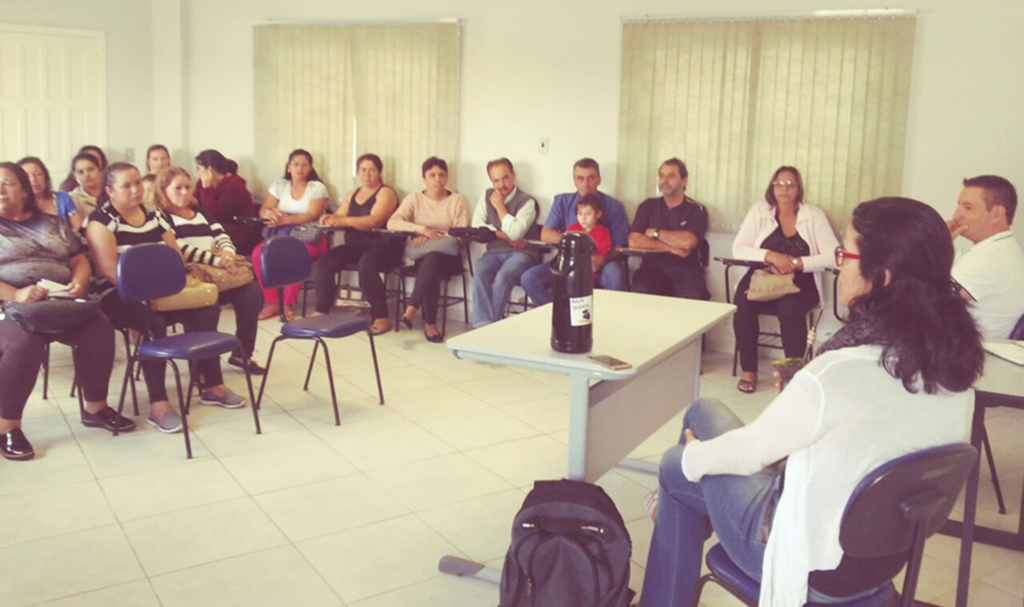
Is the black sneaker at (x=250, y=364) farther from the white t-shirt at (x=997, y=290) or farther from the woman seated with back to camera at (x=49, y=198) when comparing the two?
the white t-shirt at (x=997, y=290)

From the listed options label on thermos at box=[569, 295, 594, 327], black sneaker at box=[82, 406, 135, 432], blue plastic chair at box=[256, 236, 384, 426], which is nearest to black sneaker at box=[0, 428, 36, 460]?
black sneaker at box=[82, 406, 135, 432]

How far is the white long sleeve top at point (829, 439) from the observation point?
1791 mm

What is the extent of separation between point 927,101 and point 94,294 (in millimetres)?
4579

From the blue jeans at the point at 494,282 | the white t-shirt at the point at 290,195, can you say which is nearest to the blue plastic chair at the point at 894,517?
the blue jeans at the point at 494,282

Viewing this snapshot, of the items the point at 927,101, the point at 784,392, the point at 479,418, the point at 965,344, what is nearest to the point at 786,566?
the point at 784,392

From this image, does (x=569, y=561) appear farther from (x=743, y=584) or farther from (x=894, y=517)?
(x=894, y=517)

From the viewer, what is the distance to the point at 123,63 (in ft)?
25.2

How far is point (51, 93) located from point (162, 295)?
4.28 m

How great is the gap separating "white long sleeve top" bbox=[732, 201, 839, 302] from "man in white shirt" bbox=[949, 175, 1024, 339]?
1.45m

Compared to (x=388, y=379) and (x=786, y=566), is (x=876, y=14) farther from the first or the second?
(x=786, y=566)

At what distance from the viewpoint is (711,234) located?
5941 mm

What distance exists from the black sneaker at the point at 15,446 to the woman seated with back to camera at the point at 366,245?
2.72 m

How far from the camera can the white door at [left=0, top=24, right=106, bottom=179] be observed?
7.20 metres

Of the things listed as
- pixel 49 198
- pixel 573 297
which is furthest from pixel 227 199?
pixel 573 297
